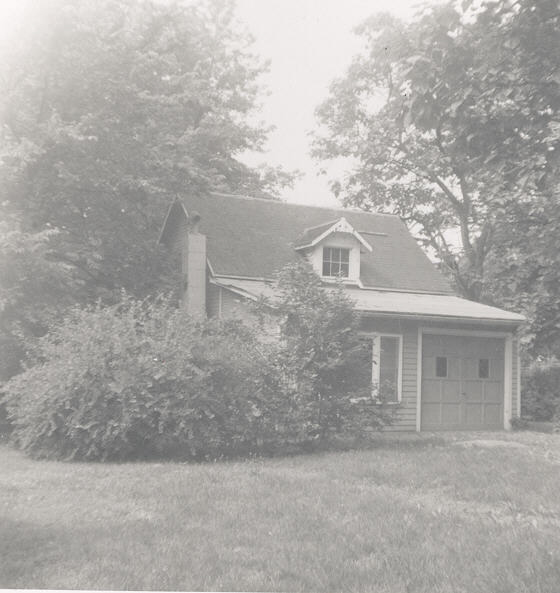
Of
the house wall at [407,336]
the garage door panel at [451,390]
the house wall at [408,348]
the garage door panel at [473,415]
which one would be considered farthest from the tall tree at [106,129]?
the garage door panel at [473,415]

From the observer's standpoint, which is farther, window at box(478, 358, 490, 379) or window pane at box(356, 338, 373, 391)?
window at box(478, 358, 490, 379)

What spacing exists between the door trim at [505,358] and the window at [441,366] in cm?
45

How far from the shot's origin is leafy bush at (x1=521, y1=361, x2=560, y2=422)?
2042 cm

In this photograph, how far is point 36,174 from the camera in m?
15.5

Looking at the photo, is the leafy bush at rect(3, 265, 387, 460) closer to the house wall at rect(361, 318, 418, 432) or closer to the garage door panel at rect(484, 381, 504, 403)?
the house wall at rect(361, 318, 418, 432)

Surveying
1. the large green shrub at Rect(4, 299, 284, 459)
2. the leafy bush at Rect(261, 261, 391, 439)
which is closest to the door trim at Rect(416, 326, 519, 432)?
the leafy bush at Rect(261, 261, 391, 439)

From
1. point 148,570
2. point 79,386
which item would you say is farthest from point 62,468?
point 148,570

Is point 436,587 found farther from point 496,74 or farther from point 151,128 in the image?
point 151,128

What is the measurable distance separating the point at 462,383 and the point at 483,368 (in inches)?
24.9

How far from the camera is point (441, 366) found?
16.7m

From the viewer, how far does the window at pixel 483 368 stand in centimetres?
1703

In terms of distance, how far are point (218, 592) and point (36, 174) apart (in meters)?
12.4

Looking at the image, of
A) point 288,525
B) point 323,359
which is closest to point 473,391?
point 323,359

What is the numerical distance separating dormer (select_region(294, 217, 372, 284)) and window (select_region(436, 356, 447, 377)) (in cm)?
309
